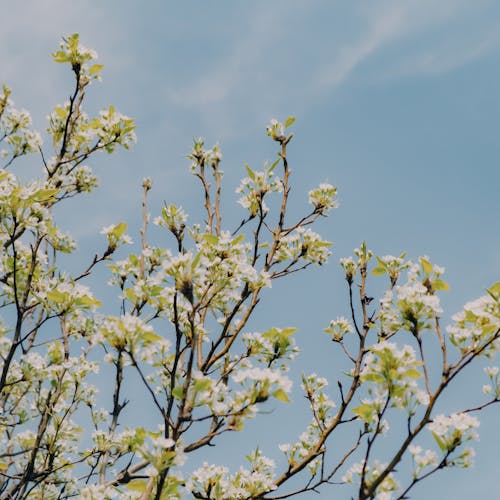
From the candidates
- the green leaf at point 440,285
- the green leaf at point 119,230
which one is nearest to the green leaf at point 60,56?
the green leaf at point 119,230

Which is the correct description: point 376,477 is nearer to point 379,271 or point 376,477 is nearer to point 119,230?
point 379,271

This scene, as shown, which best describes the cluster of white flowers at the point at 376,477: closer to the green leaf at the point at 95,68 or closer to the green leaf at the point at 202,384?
the green leaf at the point at 202,384

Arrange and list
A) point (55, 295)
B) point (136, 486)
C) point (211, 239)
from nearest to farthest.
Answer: point (136, 486), point (211, 239), point (55, 295)

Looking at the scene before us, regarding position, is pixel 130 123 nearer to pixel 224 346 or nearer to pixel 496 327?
pixel 224 346

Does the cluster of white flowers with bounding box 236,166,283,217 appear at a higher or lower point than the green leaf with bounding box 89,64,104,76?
lower

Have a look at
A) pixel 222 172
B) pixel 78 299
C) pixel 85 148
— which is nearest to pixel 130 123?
pixel 85 148

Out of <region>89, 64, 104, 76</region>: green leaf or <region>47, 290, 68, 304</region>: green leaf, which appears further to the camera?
<region>89, 64, 104, 76</region>: green leaf

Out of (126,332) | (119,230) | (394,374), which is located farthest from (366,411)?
(119,230)

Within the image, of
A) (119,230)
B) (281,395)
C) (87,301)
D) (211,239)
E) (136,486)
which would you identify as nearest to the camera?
(281,395)

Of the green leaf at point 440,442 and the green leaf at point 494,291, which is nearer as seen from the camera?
the green leaf at point 440,442

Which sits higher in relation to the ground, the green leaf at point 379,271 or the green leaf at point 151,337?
the green leaf at point 379,271

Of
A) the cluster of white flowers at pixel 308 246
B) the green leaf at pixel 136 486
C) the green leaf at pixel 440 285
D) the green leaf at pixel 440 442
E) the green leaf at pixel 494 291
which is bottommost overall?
the green leaf at pixel 136 486

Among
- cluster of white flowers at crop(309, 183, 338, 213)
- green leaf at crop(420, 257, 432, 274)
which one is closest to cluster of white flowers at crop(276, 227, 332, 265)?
cluster of white flowers at crop(309, 183, 338, 213)

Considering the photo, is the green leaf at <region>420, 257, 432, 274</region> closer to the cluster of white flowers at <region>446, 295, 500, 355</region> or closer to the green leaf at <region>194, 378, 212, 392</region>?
the cluster of white flowers at <region>446, 295, 500, 355</region>
